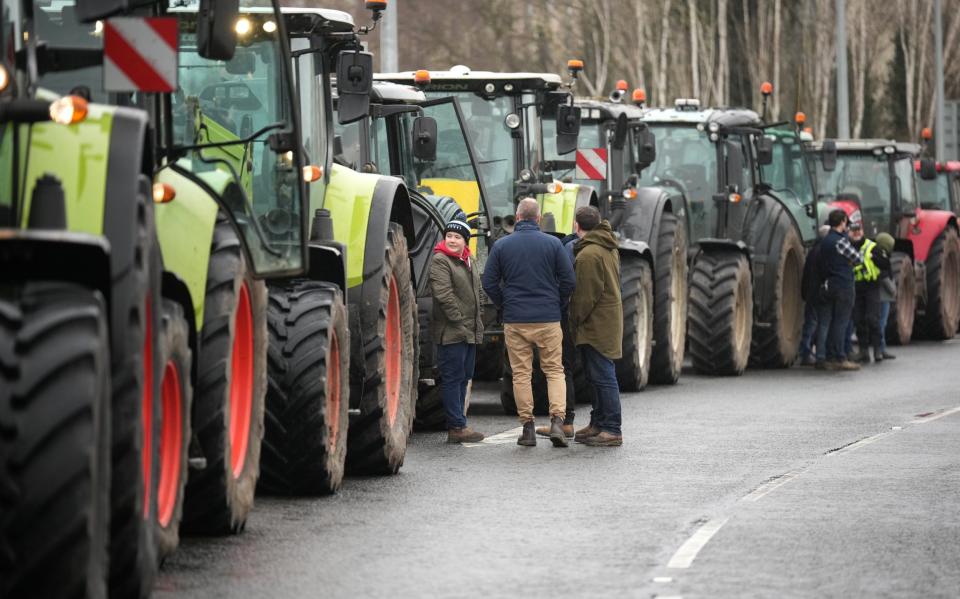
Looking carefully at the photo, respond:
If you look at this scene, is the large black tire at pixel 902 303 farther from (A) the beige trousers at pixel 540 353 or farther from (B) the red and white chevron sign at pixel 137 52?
(B) the red and white chevron sign at pixel 137 52

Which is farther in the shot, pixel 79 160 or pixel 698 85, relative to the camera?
pixel 698 85

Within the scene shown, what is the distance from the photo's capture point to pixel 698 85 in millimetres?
57781

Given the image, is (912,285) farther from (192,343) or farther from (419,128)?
(192,343)

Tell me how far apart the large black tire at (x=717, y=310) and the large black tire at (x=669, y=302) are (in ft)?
0.76

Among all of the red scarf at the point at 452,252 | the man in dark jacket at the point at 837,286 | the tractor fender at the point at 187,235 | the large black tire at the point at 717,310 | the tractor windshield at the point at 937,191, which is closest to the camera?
the tractor fender at the point at 187,235

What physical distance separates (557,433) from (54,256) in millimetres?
8689

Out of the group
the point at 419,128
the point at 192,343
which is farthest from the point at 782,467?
the point at 192,343

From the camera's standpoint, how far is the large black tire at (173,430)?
8.85 m

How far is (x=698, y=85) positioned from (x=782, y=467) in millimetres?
44672

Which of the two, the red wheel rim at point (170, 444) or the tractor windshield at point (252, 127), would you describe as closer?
the red wheel rim at point (170, 444)

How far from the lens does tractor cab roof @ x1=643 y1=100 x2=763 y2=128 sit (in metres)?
23.7

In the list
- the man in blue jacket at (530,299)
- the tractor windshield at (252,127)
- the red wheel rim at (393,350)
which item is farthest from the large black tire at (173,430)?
the man in blue jacket at (530,299)

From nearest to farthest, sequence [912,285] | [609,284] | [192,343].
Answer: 1. [192,343]
2. [609,284]
3. [912,285]

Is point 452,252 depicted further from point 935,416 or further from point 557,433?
point 935,416
